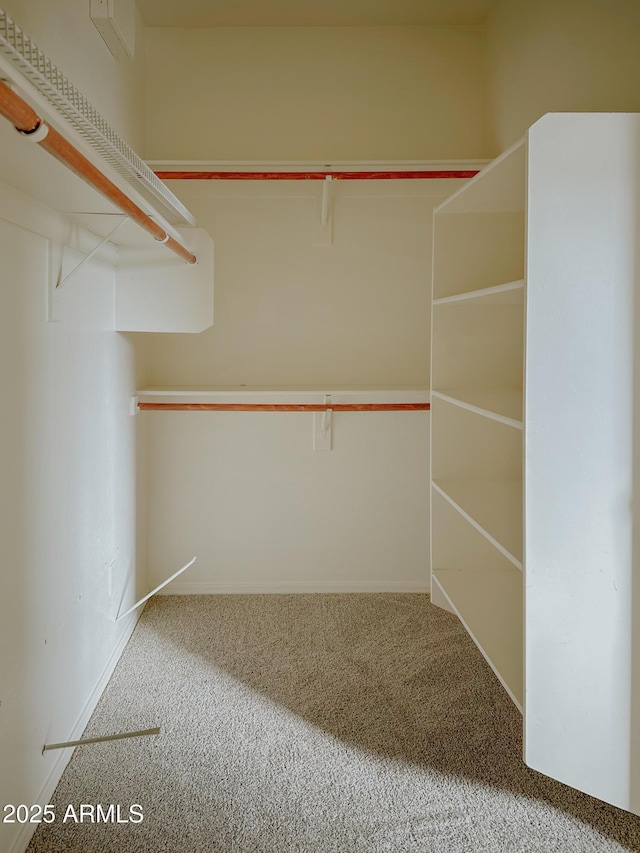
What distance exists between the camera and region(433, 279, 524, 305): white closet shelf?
1.76 m

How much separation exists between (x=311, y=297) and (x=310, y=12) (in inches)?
50.0

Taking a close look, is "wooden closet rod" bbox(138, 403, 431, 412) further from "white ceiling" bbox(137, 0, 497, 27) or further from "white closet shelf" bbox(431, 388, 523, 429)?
"white ceiling" bbox(137, 0, 497, 27)

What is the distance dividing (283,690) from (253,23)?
116 inches

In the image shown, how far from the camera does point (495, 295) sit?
2.14 m

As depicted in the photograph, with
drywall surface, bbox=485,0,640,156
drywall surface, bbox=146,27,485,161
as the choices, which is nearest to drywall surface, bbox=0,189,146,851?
drywall surface, bbox=146,27,485,161

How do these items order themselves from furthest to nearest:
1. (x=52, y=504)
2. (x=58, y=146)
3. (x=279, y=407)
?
(x=279, y=407) → (x=52, y=504) → (x=58, y=146)

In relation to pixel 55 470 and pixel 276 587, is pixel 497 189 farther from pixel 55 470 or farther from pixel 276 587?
pixel 276 587

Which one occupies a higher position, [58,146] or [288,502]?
[58,146]

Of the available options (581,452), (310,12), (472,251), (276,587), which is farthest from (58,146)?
(276,587)

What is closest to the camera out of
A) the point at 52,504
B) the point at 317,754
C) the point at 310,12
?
the point at 52,504

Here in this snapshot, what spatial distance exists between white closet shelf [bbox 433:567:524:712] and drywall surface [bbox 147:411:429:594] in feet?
2.73

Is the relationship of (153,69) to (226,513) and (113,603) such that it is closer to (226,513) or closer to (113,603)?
(226,513)

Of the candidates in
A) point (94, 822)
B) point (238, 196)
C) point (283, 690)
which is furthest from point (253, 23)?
point (94, 822)

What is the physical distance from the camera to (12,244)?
5.81ft
